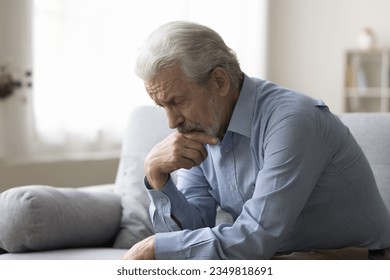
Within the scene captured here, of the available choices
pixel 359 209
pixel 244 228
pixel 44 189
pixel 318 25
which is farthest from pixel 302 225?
pixel 318 25

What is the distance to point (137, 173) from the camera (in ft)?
7.57

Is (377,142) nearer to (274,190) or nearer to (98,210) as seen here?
(274,190)

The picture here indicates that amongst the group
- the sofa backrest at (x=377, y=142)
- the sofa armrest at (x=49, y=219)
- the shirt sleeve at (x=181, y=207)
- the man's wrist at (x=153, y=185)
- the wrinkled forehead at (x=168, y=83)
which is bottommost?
the sofa armrest at (x=49, y=219)

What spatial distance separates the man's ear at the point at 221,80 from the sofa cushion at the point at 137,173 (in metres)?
0.67

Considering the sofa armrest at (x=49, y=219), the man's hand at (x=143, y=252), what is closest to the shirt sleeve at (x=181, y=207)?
the man's hand at (x=143, y=252)

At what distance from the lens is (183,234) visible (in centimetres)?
149

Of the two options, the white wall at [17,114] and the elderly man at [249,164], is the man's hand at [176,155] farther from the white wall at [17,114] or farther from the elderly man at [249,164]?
the white wall at [17,114]

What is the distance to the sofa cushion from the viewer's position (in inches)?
87.0

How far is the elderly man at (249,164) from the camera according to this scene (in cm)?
146

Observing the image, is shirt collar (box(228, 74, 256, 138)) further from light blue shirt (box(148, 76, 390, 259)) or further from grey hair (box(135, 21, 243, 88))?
grey hair (box(135, 21, 243, 88))

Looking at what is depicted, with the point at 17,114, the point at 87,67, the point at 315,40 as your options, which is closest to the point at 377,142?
the point at 17,114

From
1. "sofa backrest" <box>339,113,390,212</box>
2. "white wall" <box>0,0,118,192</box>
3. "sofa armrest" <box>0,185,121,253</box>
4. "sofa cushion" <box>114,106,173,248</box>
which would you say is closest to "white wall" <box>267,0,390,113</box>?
"white wall" <box>0,0,118,192</box>

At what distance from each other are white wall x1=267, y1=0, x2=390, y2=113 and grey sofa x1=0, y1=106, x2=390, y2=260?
352cm
